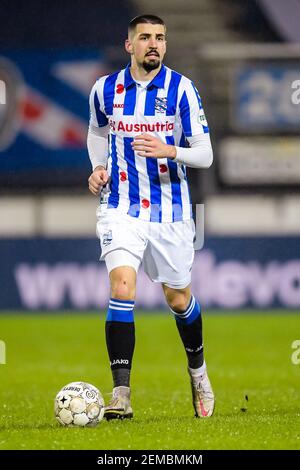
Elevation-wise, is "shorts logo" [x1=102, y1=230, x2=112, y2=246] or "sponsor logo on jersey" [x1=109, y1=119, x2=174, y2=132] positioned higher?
"sponsor logo on jersey" [x1=109, y1=119, x2=174, y2=132]

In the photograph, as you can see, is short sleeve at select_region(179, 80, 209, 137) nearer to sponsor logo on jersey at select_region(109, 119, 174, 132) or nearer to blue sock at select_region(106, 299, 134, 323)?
sponsor logo on jersey at select_region(109, 119, 174, 132)

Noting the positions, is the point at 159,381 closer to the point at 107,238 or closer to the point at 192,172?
the point at 107,238

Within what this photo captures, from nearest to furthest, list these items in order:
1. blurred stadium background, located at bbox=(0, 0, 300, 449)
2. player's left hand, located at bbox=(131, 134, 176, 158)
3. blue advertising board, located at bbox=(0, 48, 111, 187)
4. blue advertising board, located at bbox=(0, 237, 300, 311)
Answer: player's left hand, located at bbox=(131, 134, 176, 158), blurred stadium background, located at bbox=(0, 0, 300, 449), blue advertising board, located at bbox=(0, 237, 300, 311), blue advertising board, located at bbox=(0, 48, 111, 187)

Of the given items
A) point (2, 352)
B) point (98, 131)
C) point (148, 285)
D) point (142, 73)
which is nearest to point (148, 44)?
point (142, 73)

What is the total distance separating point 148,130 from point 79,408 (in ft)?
5.06

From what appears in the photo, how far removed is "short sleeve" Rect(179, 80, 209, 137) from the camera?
645 centimetres

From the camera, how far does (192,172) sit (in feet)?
57.7

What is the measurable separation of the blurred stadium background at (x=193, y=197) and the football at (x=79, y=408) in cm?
233

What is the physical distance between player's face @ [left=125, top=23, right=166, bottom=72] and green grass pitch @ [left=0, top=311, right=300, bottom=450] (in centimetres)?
193

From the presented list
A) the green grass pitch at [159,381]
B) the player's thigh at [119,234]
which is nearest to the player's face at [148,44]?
the player's thigh at [119,234]

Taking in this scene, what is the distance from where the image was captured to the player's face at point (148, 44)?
638cm

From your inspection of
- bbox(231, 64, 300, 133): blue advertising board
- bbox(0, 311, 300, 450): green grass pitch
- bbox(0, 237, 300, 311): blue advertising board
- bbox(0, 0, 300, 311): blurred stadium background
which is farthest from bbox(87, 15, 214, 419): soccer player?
bbox(231, 64, 300, 133): blue advertising board

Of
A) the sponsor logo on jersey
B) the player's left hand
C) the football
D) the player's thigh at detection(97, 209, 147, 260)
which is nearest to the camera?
the football
